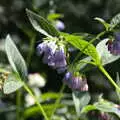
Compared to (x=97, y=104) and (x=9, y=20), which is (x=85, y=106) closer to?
(x=97, y=104)

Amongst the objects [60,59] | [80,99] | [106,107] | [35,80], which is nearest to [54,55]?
[60,59]

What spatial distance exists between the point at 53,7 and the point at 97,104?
188 centimetres

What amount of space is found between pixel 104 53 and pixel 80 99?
0.35 metres

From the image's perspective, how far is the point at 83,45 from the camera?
1.75m

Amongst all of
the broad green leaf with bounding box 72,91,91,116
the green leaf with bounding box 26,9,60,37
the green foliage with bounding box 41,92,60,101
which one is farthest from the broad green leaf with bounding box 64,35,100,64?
the green foliage with bounding box 41,92,60,101

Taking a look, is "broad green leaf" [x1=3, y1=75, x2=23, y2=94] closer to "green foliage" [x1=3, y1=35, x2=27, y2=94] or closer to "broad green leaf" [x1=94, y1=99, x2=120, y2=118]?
"green foliage" [x1=3, y1=35, x2=27, y2=94]

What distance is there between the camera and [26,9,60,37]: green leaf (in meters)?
1.69

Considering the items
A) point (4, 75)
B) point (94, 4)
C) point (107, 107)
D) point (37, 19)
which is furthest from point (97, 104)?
point (94, 4)

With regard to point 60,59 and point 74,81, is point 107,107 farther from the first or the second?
point 60,59

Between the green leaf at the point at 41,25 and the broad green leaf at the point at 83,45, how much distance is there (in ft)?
0.13

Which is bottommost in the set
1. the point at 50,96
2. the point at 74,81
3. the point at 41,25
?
the point at 50,96

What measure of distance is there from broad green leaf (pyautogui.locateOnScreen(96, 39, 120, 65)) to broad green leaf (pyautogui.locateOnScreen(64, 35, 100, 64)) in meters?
0.10

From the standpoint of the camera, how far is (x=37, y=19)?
5.55ft

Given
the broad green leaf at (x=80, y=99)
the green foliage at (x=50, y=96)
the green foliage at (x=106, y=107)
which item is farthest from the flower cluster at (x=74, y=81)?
the green foliage at (x=50, y=96)
